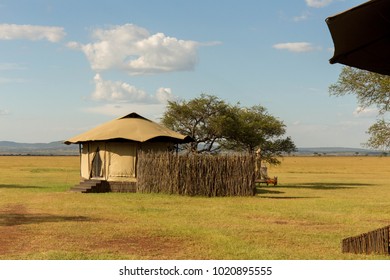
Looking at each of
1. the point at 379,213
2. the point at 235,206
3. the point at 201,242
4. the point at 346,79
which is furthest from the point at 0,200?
the point at 346,79

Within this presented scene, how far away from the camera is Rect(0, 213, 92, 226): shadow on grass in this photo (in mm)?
14250

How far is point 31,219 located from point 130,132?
11468mm

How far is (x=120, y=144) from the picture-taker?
85.7 ft

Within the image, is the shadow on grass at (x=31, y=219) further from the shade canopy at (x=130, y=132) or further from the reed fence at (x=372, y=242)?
the shade canopy at (x=130, y=132)

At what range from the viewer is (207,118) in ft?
113

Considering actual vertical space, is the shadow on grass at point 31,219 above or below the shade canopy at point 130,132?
below

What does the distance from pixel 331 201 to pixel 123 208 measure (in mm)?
8410

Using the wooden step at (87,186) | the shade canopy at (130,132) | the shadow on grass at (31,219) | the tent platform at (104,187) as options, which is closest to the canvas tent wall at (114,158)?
the tent platform at (104,187)

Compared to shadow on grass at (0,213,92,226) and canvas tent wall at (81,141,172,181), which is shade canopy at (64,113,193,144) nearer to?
canvas tent wall at (81,141,172,181)

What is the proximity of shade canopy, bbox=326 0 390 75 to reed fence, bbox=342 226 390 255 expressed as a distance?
2.83m

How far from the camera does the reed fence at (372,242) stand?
927 cm

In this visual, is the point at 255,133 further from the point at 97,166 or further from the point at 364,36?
the point at 364,36

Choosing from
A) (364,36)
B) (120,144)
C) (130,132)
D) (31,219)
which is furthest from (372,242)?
(120,144)
